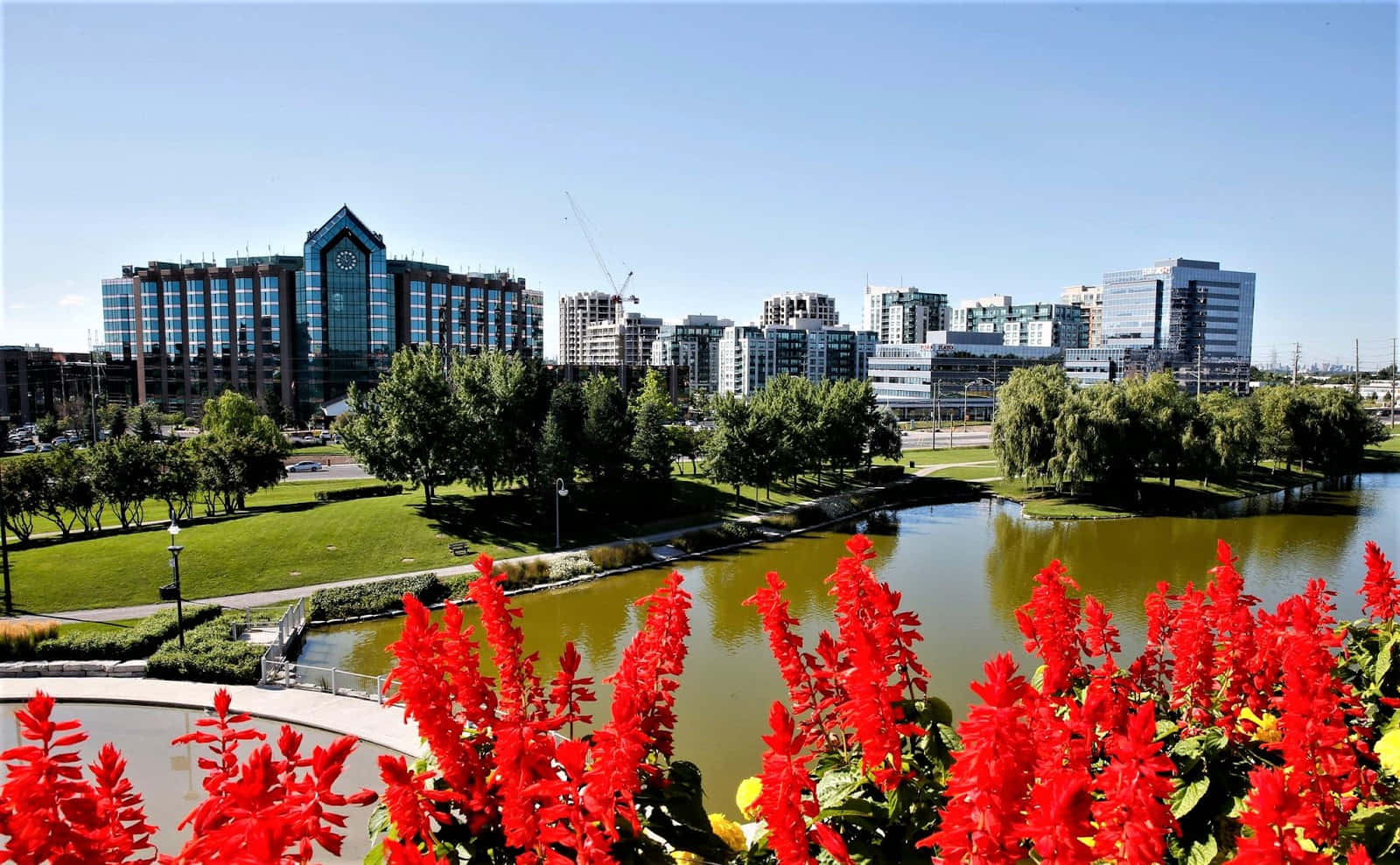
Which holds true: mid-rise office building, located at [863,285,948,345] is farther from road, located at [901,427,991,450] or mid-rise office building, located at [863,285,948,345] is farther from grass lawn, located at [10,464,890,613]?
grass lawn, located at [10,464,890,613]

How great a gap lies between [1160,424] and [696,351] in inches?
3850

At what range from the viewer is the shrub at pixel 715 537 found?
99.1 feet

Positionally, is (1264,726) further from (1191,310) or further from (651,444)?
(1191,310)

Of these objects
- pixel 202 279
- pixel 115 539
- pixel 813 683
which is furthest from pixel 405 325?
pixel 813 683

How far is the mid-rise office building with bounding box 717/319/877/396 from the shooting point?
11706cm

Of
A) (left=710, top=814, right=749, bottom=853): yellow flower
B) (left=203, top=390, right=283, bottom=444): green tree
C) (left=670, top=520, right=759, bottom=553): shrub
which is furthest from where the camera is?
(left=203, top=390, right=283, bottom=444): green tree

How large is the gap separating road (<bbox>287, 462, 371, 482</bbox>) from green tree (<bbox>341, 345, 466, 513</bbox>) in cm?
1119

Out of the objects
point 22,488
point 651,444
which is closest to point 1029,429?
point 651,444

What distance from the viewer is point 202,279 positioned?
236 feet

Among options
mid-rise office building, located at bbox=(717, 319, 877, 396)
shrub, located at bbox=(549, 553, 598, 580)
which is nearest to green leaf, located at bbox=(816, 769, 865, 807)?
shrub, located at bbox=(549, 553, 598, 580)

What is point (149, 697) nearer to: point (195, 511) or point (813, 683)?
point (813, 683)

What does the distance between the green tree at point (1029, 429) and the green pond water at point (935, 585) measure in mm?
2342

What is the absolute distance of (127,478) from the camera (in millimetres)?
26984

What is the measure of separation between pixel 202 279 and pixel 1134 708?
82274mm
